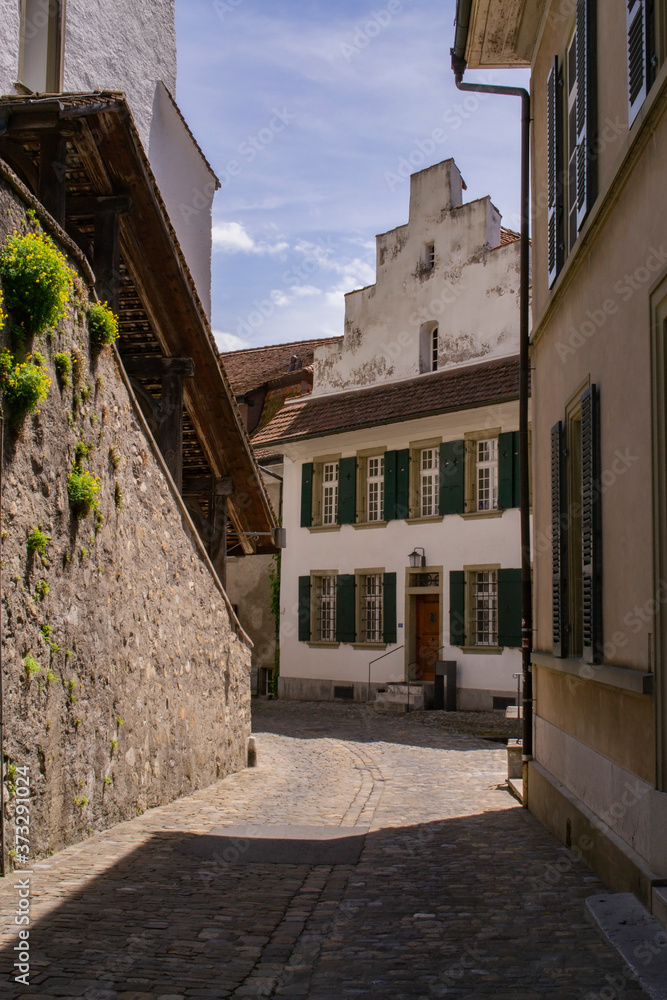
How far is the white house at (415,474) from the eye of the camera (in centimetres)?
2203

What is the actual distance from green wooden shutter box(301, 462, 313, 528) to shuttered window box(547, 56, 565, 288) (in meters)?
17.4

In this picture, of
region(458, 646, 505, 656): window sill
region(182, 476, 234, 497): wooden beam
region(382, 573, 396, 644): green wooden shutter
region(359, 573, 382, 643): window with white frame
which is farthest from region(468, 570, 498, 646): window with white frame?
region(182, 476, 234, 497): wooden beam

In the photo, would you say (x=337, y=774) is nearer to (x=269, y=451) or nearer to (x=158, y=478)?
(x=158, y=478)

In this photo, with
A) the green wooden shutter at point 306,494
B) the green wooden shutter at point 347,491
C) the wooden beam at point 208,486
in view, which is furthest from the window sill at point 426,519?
the wooden beam at point 208,486

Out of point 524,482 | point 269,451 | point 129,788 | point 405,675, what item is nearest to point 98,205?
point 524,482

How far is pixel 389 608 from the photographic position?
24.0 metres

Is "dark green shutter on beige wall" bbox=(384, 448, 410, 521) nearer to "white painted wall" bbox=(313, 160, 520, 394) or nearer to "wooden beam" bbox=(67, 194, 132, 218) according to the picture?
"white painted wall" bbox=(313, 160, 520, 394)

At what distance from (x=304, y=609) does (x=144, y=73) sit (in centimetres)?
1449

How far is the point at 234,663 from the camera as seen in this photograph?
12.1m

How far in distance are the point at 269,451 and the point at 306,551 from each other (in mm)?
3064

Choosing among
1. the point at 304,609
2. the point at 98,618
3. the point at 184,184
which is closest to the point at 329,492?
the point at 304,609

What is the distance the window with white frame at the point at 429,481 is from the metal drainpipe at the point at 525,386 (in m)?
12.9

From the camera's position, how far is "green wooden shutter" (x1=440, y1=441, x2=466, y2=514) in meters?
22.5

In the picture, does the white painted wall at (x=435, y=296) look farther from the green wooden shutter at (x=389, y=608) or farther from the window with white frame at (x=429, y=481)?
the green wooden shutter at (x=389, y=608)
